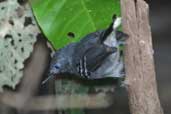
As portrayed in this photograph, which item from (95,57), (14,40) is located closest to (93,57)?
(95,57)

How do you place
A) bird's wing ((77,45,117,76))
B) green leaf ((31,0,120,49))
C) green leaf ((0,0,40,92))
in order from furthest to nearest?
1. green leaf ((0,0,40,92))
2. green leaf ((31,0,120,49))
3. bird's wing ((77,45,117,76))

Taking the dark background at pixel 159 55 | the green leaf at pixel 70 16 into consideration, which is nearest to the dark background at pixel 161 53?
the dark background at pixel 159 55

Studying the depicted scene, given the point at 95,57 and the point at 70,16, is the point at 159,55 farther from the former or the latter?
the point at 95,57

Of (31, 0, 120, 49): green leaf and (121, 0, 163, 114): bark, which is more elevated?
(31, 0, 120, 49): green leaf

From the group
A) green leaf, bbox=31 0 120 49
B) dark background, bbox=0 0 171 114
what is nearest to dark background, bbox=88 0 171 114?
dark background, bbox=0 0 171 114

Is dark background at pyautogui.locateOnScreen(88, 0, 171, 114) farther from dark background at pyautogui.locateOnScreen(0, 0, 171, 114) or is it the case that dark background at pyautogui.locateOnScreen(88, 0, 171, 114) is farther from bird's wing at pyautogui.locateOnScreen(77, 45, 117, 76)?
bird's wing at pyautogui.locateOnScreen(77, 45, 117, 76)

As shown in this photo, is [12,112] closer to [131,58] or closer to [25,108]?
[25,108]
